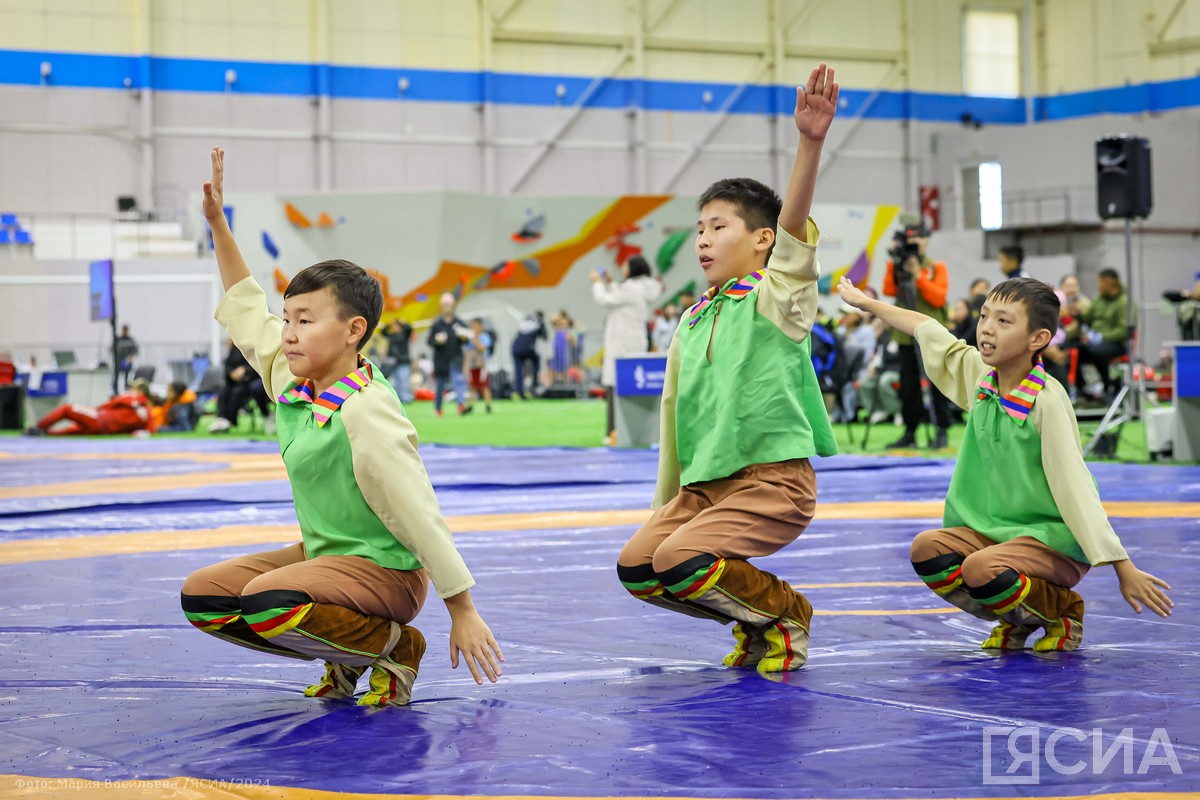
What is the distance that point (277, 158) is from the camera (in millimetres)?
27938

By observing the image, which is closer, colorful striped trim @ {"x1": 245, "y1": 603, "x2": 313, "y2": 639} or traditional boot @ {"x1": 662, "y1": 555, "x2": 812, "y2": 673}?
colorful striped trim @ {"x1": 245, "y1": 603, "x2": 313, "y2": 639}

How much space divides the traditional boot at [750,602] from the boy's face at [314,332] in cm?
93

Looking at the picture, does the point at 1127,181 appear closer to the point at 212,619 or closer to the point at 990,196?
the point at 212,619

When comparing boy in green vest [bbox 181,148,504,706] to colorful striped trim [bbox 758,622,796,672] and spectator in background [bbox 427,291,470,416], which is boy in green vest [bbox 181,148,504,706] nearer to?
colorful striped trim [bbox 758,622,796,672]

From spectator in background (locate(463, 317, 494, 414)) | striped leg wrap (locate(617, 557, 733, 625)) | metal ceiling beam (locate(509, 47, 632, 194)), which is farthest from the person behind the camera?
metal ceiling beam (locate(509, 47, 632, 194))

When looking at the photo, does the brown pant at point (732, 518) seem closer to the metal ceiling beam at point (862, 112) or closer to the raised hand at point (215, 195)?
the raised hand at point (215, 195)

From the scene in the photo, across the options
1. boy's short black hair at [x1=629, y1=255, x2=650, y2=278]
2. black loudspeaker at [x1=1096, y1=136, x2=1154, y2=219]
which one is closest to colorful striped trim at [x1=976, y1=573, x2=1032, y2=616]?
black loudspeaker at [x1=1096, y1=136, x2=1154, y2=219]

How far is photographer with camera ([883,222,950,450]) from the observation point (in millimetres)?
9930

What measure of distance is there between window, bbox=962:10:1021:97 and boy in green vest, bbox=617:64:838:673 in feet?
106

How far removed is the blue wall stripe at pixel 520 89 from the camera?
2666 centimetres

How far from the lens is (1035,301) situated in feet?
11.5

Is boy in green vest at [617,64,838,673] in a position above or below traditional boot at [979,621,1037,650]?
above

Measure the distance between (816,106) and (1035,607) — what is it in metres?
1.35

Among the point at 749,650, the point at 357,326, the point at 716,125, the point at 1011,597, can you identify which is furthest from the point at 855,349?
the point at 716,125
